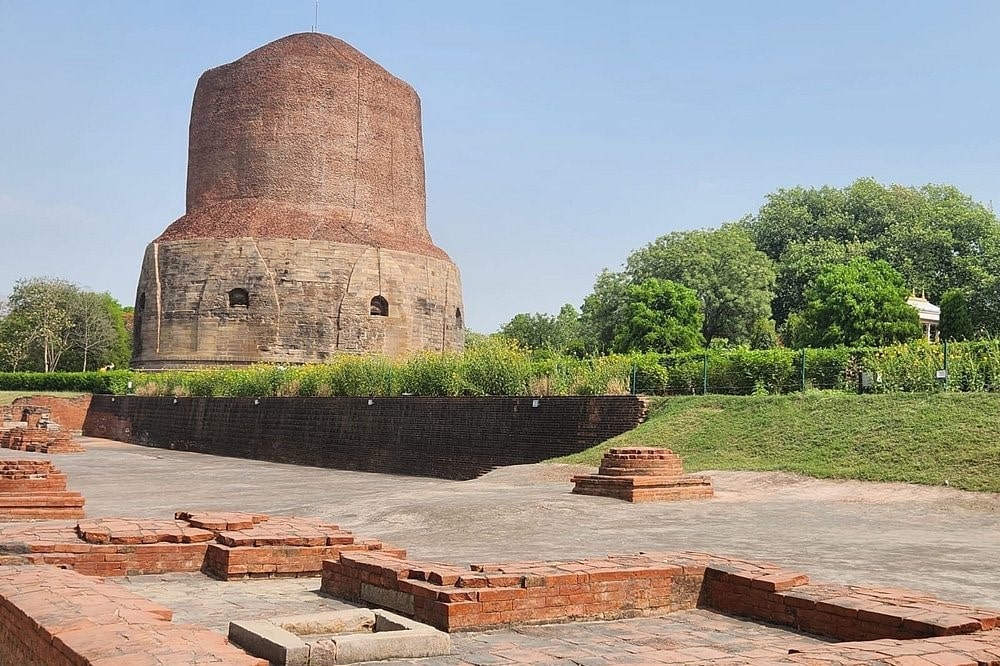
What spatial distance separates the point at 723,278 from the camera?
38.6 meters

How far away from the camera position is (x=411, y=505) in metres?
10.2

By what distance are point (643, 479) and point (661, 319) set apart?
24479 mm

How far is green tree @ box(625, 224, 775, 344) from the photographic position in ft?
126

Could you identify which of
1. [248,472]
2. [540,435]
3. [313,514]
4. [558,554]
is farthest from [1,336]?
[558,554]

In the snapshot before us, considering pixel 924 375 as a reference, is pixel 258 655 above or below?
below

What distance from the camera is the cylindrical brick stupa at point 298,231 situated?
1313 inches

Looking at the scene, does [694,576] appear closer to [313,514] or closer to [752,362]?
[313,514]

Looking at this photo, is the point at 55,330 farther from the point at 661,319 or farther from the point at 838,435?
the point at 838,435

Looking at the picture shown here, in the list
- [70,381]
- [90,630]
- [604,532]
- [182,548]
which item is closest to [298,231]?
[70,381]

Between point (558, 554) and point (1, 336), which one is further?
point (1, 336)

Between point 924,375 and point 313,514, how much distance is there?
28.6ft

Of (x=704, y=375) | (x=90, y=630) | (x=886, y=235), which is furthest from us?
(x=886, y=235)

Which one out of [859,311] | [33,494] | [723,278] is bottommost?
[33,494]

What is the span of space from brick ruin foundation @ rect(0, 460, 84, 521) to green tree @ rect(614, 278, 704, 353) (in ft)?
85.6
